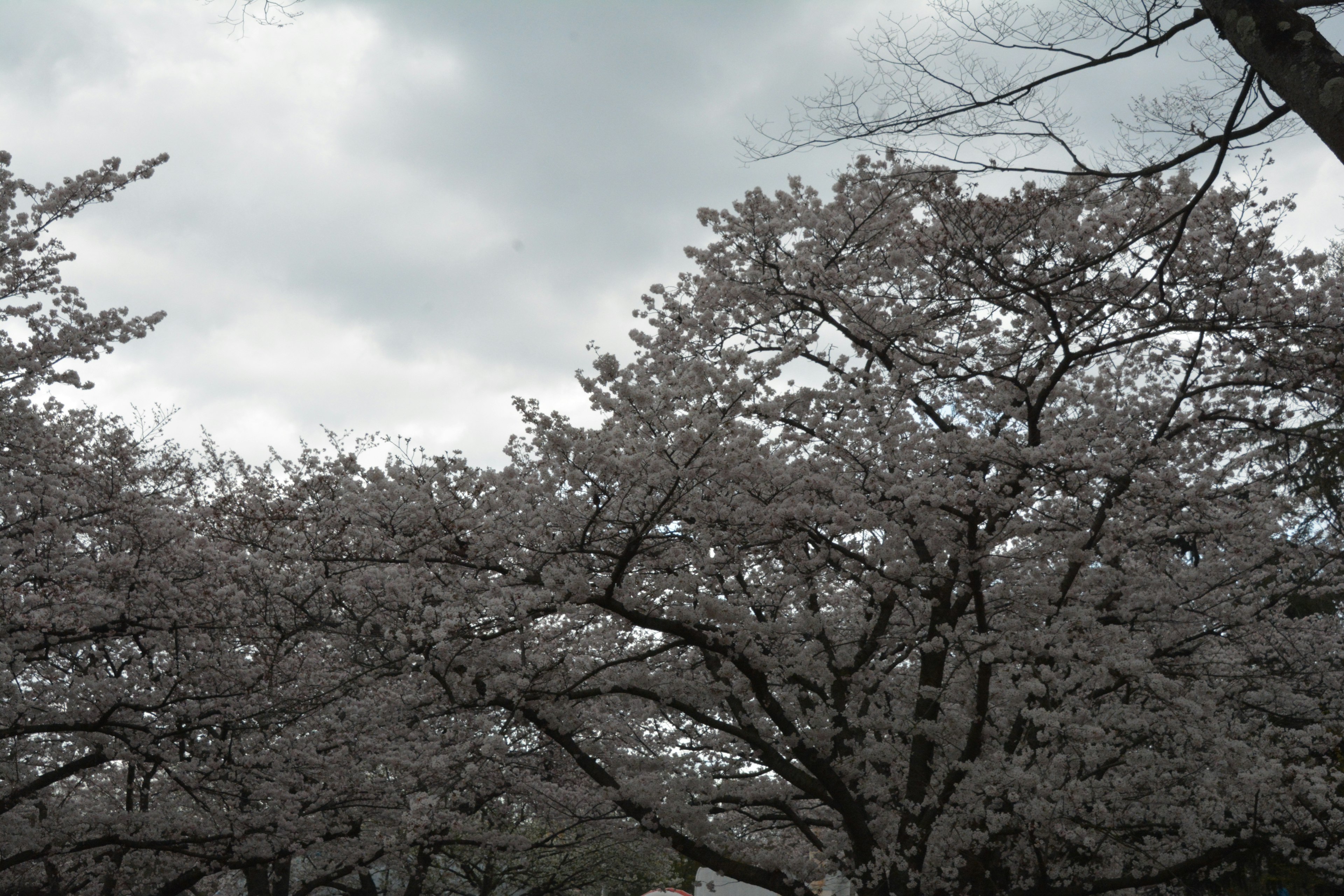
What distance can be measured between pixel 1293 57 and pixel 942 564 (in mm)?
5464

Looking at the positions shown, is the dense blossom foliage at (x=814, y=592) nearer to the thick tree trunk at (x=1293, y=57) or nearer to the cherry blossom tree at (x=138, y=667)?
the cherry blossom tree at (x=138, y=667)

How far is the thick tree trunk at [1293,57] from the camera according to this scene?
3.52 m

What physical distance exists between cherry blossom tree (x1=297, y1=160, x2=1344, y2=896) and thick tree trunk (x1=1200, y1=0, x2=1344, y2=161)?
205 cm

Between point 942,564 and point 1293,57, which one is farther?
point 942,564

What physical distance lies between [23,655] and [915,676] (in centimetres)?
810

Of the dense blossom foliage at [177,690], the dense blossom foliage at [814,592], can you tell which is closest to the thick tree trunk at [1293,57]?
the dense blossom foliage at [814,592]

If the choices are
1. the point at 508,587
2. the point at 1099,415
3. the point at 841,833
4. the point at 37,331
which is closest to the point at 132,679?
the point at 37,331

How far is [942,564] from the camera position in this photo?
8523mm

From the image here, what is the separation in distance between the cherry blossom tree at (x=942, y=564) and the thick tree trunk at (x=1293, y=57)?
2054 millimetres

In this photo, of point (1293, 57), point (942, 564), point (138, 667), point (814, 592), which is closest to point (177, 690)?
point (138, 667)

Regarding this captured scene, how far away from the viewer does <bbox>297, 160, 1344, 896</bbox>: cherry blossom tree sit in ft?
22.4

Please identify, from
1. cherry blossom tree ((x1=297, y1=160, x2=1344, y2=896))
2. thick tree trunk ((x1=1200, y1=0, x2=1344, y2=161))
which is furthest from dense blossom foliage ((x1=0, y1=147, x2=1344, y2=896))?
thick tree trunk ((x1=1200, y1=0, x2=1344, y2=161))

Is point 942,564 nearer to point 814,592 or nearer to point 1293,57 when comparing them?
point 814,592

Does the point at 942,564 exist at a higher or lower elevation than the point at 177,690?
lower
